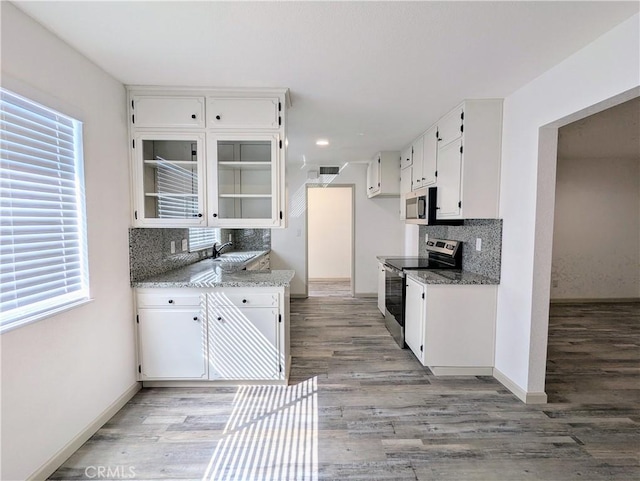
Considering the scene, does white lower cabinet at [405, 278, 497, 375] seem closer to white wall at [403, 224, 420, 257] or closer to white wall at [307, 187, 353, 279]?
white wall at [403, 224, 420, 257]

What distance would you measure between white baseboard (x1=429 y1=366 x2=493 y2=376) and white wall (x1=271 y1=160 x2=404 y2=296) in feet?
9.05

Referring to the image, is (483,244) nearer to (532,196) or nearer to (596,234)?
(532,196)

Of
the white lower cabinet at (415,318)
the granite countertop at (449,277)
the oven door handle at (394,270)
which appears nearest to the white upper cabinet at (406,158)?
the oven door handle at (394,270)

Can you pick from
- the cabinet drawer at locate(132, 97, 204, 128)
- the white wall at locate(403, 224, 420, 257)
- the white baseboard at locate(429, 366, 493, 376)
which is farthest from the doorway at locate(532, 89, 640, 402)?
the cabinet drawer at locate(132, 97, 204, 128)

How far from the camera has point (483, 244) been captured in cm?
285

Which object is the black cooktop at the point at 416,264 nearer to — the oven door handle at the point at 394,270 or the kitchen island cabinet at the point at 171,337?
the oven door handle at the point at 394,270

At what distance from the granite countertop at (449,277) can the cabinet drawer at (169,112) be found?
94.3 inches

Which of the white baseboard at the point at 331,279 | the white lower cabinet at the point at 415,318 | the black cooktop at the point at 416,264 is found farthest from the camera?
the white baseboard at the point at 331,279

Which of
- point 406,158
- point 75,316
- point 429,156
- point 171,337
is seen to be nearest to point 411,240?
point 406,158

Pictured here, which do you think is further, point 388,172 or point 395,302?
point 388,172

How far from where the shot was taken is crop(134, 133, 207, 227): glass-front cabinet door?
2416mm

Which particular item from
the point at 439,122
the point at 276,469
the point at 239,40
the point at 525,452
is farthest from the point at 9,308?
the point at 439,122

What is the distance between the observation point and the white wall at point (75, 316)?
4.76 ft

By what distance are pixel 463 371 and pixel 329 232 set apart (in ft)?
16.1
